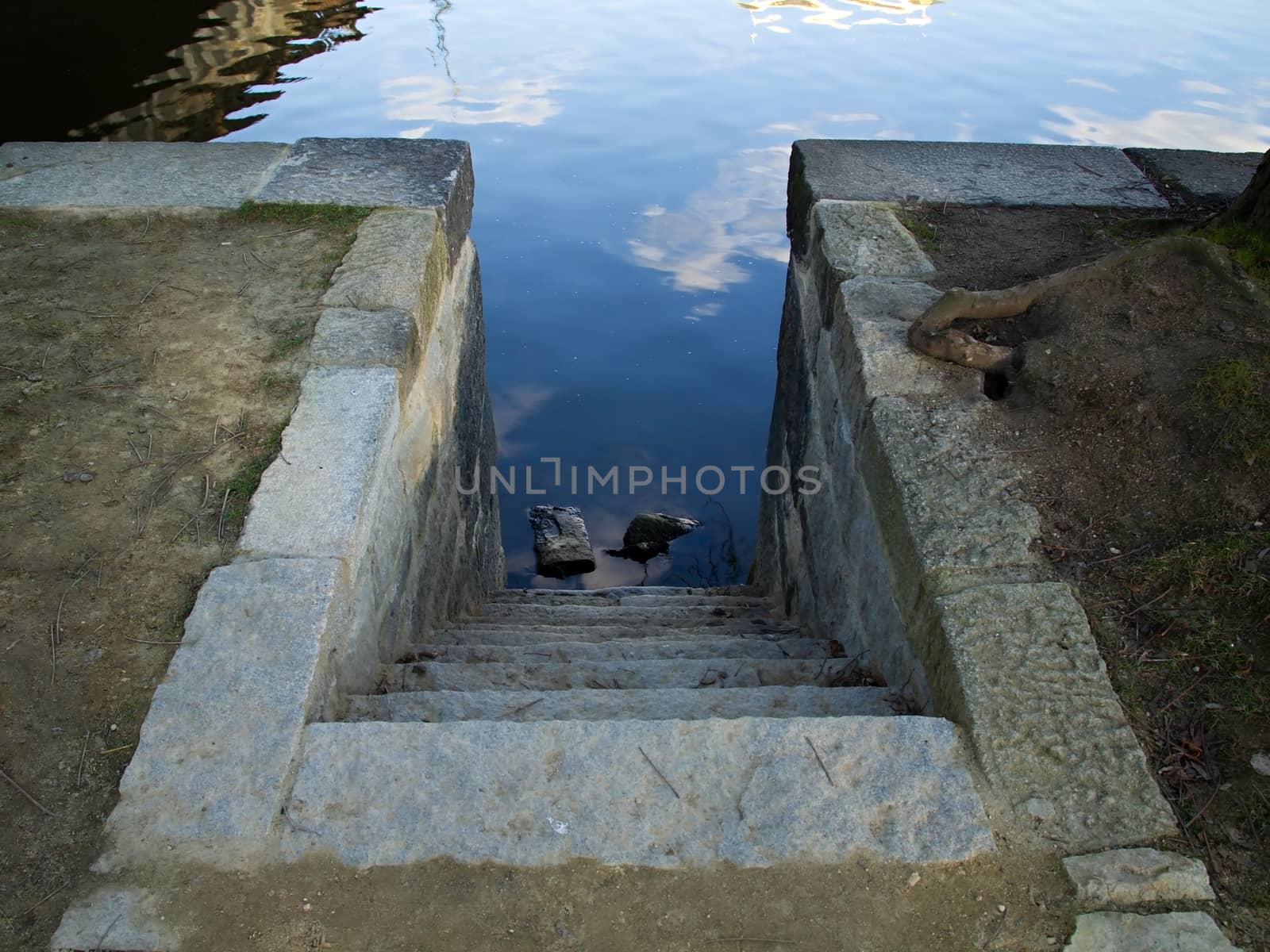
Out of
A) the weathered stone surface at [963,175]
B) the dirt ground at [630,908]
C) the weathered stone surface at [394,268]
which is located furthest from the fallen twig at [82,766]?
the weathered stone surface at [963,175]

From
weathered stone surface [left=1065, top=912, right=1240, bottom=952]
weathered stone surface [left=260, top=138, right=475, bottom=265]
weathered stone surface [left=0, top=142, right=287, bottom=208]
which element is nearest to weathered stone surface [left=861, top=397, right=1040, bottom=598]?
weathered stone surface [left=1065, top=912, right=1240, bottom=952]

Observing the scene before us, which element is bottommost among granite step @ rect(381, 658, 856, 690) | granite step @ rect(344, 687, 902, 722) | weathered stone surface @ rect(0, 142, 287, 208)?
granite step @ rect(381, 658, 856, 690)

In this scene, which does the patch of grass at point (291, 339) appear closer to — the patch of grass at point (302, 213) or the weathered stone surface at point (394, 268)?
the weathered stone surface at point (394, 268)

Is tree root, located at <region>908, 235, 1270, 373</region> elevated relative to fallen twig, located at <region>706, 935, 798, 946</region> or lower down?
elevated

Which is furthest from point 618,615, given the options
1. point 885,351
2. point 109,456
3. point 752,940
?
point 752,940

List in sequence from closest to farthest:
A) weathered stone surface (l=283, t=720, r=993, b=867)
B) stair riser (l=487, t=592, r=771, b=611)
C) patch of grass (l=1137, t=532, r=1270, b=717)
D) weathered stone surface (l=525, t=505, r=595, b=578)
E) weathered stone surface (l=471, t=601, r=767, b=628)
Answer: weathered stone surface (l=283, t=720, r=993, b=867) < patch of grass (l=1137, t=532, r=1270, b=717) < weathered stone surface (l=471, t=601, r=767, b=628) < stair riser (l=487, t=592, r=771, b=611) < weathered stone surface (l=525, t=505, r=595, b=578)

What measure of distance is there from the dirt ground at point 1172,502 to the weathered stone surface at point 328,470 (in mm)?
2143

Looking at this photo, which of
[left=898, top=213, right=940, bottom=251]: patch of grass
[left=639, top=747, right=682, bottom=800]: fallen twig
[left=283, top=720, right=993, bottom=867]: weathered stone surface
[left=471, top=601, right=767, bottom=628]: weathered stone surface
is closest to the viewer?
[left=283, top=720, right=993, bottom=867]: weathered stone surface

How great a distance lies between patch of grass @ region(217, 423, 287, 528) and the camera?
2.85 metres

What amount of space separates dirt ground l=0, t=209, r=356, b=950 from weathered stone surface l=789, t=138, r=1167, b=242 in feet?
8.31

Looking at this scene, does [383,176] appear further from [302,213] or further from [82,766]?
[82,766]

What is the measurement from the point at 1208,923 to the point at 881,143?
14.9 ft

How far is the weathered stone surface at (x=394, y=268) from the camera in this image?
386 cm

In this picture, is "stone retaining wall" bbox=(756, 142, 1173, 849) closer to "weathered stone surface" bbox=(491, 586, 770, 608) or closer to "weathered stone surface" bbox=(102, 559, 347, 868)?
"weathered stone surface" bbox=(491, 586, 770, 608)
